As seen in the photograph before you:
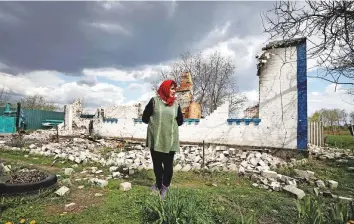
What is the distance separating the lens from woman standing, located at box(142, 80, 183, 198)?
3.61 meters

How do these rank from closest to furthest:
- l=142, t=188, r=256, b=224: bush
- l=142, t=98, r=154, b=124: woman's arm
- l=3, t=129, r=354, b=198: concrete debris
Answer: l=142, t=188, r=256, b=224: bush < l=142, t=98, r=154, b=124: woman's arm < l=3, t=129, r=354, b=198: concrete debris

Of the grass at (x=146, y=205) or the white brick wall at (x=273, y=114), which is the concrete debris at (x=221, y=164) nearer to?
the grass at (x=146, y=205)

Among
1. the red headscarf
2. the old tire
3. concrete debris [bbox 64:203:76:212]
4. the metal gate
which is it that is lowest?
concrete debris [bbox 64:203:76:212]

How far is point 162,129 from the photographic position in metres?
3.66

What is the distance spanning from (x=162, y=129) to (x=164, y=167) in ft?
1.90

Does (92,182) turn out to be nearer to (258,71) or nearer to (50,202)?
(50,202)

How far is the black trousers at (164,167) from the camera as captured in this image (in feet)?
11.9

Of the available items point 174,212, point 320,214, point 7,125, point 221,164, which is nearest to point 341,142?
point 221,164

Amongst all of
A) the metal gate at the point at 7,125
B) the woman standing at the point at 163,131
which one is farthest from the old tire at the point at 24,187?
the metal gate at the point at 7,125

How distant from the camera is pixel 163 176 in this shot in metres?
3.69

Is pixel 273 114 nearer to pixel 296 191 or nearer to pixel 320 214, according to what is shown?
pixel 296 191

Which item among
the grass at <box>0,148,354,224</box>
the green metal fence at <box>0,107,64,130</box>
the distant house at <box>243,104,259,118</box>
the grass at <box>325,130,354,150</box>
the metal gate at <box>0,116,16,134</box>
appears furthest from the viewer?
the green metal fence at <box>0,107,64,130</box>

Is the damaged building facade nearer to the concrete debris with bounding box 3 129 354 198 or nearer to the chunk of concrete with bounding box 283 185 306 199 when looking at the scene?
the concrete debris with bounding box 3 129 354 198

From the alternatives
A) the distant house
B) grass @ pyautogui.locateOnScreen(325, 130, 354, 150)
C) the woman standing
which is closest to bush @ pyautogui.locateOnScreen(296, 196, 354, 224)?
the woman standing
